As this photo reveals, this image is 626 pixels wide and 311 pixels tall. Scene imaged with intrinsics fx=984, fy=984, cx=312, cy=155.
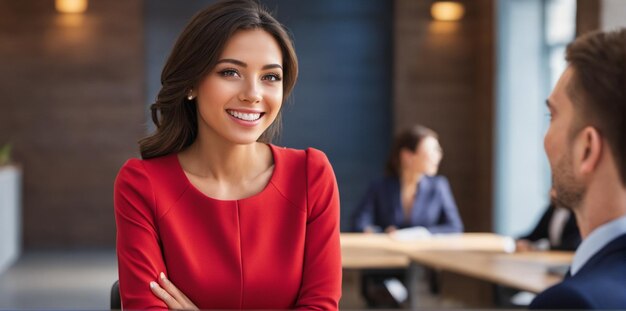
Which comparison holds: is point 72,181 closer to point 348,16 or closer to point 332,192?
point 348,16

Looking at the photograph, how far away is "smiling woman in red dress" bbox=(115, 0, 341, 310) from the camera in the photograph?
2.10 meters

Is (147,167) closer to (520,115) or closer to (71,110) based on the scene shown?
(520,115)

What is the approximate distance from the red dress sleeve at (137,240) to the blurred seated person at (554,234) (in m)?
3.63

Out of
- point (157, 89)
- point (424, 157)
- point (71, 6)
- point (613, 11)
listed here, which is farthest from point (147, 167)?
point (71, 6)

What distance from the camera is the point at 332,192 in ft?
→ 7.39

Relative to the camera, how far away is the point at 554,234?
5.81 metres

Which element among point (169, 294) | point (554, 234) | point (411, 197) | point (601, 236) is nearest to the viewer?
point (601, 236)

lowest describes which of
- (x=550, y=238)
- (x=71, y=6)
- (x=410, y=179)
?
(x=550, y=238)

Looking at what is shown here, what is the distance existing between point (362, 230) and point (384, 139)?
15.1ft

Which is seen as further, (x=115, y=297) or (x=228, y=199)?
(x=115, y=297)

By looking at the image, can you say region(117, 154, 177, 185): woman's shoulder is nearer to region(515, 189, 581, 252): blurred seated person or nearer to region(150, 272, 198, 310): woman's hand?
region(150, 272, 198, 310): woman's hand

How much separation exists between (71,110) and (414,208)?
18.1 ft

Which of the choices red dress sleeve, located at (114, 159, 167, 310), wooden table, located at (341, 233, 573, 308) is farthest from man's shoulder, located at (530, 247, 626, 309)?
wooden table, located at (341, 233, 573, 308)

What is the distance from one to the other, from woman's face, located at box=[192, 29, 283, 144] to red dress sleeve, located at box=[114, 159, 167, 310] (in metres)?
0.22
